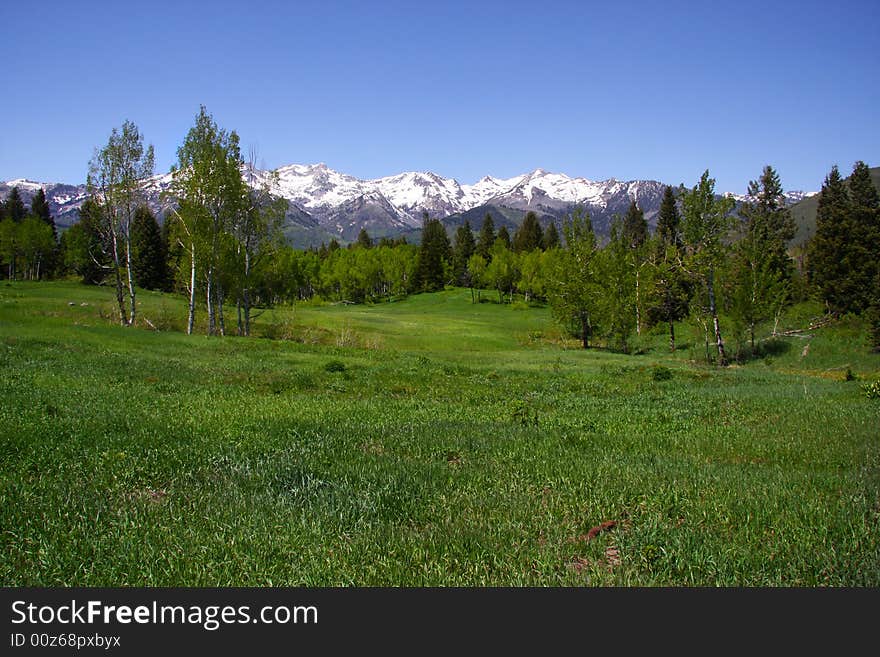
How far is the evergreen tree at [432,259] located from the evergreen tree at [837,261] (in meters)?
78.8

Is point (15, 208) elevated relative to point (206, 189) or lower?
elevated

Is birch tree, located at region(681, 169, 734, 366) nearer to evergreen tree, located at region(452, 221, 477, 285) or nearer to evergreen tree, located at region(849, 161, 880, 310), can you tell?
evergreen tree, located at region(849, 161, 880, 310)

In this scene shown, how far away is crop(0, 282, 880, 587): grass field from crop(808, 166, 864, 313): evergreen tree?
49.8 metres

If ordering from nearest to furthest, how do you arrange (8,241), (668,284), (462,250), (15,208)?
(668,284)
(8,241)
(15,208)
(462,250)

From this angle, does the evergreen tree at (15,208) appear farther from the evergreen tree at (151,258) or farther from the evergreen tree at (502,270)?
the evergreen tree at (502,270)

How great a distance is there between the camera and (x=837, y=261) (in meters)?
58.5

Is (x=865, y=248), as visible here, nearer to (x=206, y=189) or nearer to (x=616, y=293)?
(x=616, y=293)

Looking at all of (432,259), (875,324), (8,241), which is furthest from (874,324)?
(8,241)

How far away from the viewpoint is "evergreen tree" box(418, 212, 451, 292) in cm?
12862

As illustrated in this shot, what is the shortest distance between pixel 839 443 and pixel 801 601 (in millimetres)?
7211

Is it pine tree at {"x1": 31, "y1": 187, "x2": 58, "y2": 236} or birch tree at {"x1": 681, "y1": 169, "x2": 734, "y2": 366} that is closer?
birch tree at {"x1": 681, "y1": 169, "x2": 734, "y2": 366}

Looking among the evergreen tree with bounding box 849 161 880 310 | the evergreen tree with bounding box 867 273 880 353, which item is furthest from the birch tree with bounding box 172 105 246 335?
the evergreen tree with bounding box 849 161 880 310

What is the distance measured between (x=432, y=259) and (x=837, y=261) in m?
83.7

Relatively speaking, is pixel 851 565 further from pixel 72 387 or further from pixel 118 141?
pixel 118 141
